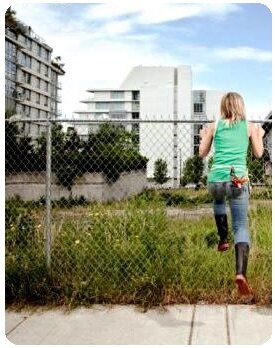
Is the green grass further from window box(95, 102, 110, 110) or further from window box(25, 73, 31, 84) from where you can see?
window box(95, 102, 110, 110)

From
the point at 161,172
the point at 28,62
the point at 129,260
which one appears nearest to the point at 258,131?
the point at 161,172

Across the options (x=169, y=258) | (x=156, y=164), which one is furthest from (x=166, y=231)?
(x=156, y=164)

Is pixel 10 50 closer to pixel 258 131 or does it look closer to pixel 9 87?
pixel 9 87

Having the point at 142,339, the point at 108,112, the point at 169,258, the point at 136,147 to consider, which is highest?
the point at 108,112

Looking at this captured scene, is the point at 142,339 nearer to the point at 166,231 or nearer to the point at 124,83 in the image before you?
the point at 166,231

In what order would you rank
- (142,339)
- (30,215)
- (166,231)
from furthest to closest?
1. (30,215)
2. (166,231)
3. (142,339)

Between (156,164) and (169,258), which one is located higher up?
(156,164)

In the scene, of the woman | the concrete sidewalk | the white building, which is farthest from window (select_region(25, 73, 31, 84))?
the woman

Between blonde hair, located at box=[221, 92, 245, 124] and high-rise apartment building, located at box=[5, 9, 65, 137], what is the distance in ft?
202

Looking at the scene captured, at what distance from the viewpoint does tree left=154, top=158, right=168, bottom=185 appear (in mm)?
5582

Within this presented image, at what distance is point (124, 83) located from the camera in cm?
10256

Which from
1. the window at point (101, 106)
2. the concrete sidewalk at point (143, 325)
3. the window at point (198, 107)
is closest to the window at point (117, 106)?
the window at point (101, 106)

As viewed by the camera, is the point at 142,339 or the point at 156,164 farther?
the point at 156,164
